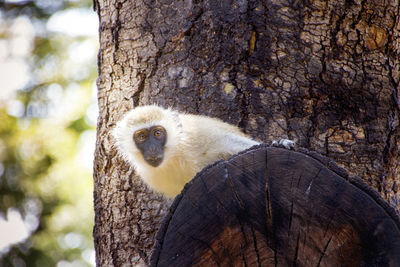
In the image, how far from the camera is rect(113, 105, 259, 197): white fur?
3744 mm

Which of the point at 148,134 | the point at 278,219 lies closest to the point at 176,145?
the point at 148,134

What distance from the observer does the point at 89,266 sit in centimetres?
748

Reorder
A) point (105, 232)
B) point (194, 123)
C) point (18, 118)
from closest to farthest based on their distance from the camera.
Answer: point (105, 232) → point (194, 123) → point (18, 118)

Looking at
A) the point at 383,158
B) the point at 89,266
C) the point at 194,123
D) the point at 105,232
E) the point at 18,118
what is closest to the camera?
the point at 383,158

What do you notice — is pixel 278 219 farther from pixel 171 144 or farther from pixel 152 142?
pixel 152 142

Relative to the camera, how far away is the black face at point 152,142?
4.06 meters

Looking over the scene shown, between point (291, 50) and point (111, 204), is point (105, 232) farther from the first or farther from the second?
point (291, 50)

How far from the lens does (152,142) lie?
422cm

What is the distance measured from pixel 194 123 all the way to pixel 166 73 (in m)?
0.44

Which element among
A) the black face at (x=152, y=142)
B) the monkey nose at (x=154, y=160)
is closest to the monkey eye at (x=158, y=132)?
the black face at (x=152, y=142)

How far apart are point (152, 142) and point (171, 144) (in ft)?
0.67

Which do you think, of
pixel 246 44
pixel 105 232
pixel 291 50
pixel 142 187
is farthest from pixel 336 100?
pixel 105 232

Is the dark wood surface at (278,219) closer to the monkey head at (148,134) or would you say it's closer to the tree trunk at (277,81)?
the tree trunk at (277,81)

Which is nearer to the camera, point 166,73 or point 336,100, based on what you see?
point 336,100
